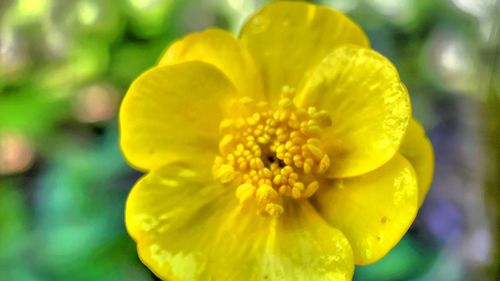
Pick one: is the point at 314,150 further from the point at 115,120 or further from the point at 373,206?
the point at 115,120

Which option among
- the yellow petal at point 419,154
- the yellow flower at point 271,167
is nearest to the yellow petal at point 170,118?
the yellow flower at point 271,167

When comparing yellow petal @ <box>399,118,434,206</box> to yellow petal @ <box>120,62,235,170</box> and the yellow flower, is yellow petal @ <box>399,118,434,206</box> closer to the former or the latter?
the yellow flower

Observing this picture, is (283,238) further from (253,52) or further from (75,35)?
(75,35)

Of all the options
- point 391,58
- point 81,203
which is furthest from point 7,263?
point 391,58

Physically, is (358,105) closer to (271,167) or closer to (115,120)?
(271,167)

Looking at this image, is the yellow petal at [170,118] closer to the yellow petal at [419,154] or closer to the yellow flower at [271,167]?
the yellow flower at [271,167]

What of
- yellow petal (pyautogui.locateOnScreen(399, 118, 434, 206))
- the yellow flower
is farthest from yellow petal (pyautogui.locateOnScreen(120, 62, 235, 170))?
yellow petal (pyautogui.locateOnScreen(399, 118, 434, 206))

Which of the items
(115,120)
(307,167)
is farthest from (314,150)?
(115,120)
